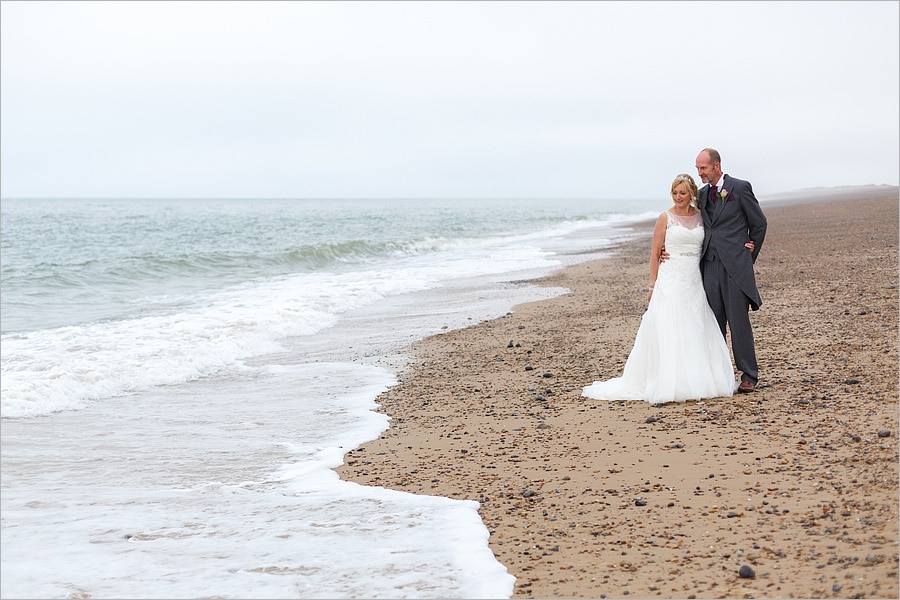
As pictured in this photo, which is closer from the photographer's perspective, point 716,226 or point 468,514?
point 468,514

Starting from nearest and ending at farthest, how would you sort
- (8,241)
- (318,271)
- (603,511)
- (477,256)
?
(603,511), (318,271), (477,256), (8,241)

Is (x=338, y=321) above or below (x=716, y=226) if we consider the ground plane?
below

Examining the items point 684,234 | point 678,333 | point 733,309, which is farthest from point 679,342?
point 684,234

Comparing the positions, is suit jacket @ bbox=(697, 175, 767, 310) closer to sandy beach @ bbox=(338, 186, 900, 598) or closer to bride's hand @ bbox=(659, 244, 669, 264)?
bride's hand @ bbox=(659, 244, 669, 264)

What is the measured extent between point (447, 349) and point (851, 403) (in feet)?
17.1

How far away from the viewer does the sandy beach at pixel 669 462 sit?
3.83 metres

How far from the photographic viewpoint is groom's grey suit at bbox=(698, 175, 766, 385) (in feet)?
22.2

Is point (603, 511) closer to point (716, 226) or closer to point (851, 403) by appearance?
point (851, 403)

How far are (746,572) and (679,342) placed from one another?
3437 millimetres

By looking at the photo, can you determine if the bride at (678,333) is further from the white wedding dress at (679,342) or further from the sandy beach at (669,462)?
the sandy beach at (669,462)

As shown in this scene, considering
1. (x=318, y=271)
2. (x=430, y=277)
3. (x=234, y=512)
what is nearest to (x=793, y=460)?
(x=234, y=512)

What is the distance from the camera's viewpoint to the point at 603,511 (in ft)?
15.3

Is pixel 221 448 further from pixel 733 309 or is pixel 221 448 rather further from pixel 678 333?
pixel 733 309

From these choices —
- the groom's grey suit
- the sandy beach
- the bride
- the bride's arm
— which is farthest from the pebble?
the bride's arm
